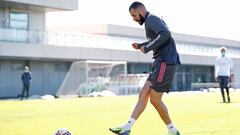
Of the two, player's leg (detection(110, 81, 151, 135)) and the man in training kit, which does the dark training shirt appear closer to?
the man in training kit

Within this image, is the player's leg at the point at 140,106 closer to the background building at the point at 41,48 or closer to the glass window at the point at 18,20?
the background building at the point at 41,48

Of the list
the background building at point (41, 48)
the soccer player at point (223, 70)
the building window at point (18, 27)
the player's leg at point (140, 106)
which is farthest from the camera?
the background building at point (41, 48)

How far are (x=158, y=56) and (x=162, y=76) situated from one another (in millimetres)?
328

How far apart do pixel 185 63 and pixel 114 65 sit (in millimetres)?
25177

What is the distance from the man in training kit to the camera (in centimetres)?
801

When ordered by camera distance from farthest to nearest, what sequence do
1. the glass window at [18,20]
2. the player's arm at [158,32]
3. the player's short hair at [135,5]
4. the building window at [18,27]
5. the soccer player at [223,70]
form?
the glass window at [18,20], the building window at [18,27], the soccer player at [223,70], the player's short hair at [135,5], the player's arm at [158,32]

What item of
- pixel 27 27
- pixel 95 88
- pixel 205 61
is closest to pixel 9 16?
pixel 27 27

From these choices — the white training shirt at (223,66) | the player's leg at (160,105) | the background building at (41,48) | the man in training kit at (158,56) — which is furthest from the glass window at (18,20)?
the player's leg at (160,105)

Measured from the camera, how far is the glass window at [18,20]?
48.8 meters

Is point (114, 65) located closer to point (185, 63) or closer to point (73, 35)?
point (73, 35)

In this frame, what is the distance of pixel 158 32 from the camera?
7969mm

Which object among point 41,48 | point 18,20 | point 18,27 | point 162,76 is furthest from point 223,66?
point 18,20

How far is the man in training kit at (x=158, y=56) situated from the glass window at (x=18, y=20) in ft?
137

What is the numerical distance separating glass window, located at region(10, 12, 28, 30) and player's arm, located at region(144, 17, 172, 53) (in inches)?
1645
